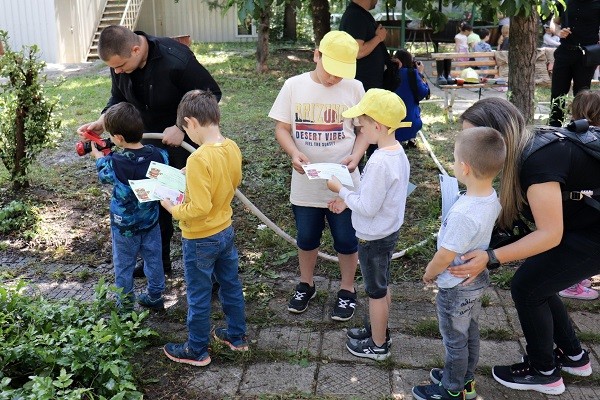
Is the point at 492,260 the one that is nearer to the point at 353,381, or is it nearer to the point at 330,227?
the point at 353,381

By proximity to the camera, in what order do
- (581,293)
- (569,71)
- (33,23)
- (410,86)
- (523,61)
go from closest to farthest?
(581,293)
(523,61)
(410,86)
(569,71)
(33,23)

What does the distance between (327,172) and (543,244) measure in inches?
49.2

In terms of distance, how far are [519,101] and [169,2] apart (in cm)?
1776

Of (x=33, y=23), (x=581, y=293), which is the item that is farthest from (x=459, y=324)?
(x=33, y=23)

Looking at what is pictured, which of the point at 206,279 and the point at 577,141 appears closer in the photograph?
the point at 577,141

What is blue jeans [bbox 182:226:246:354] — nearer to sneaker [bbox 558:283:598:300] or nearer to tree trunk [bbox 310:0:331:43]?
sneaker [bbox 558:283:598:300]

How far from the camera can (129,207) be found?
155 inches

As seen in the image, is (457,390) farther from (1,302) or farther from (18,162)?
(18,162)

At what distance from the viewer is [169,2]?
22500 mm

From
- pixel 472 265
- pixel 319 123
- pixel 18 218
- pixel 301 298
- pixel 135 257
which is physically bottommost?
pixel 301 298

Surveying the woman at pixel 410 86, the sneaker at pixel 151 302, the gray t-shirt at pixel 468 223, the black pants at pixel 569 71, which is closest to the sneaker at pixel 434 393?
the gray t-shirt at pixel 468 223

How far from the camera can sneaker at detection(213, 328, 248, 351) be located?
3760 millimetres

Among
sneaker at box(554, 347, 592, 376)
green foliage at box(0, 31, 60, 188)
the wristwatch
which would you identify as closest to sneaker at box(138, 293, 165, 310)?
the wristwatch

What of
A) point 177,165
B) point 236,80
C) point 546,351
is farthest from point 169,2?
point 546,351
